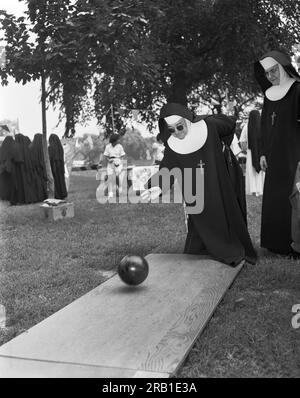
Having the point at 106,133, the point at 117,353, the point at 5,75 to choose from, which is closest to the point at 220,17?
the point at 106,133

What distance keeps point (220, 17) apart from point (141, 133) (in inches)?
225

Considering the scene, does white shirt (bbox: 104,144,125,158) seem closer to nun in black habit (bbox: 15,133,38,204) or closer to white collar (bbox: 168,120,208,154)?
nun in black habit (bbox: 15,133,38,204)

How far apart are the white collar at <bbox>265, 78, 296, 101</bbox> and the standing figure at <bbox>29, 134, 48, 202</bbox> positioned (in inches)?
369

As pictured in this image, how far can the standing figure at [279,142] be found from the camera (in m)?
5.82

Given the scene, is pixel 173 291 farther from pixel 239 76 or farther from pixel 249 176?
pixel 239 76

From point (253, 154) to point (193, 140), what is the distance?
710 cm

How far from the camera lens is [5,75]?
29.2ft

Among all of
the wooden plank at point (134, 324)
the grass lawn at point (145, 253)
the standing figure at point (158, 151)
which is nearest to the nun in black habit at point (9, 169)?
the grass lawn at point (145, 253)

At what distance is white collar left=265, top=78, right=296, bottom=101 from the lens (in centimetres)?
585

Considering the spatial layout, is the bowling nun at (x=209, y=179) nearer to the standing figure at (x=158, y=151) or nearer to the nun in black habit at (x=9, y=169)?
the nun in black habit at (x=9, y=169)

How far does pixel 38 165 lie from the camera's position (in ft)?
48.0

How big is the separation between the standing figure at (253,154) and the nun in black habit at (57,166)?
17.9 feet

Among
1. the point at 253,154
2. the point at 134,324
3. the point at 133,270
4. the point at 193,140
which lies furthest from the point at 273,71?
the point at 253,154

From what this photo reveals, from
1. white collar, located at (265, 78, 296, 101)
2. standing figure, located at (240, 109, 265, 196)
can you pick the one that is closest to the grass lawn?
white collar, located at (265, 78, 296, 101)
